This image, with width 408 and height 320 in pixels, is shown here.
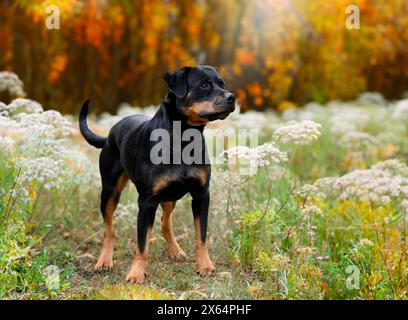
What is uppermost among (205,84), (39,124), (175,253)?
(205,84)

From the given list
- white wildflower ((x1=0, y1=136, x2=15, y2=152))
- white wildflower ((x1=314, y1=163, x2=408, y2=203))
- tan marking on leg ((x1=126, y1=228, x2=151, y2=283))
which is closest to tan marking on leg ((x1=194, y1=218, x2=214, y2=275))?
tan marking on leg ((x1=126, y1=228, x2=151, y2=283))

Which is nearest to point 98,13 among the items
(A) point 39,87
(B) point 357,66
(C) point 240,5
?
(A) point 39,87

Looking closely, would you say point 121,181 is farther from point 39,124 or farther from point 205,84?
point 205,84

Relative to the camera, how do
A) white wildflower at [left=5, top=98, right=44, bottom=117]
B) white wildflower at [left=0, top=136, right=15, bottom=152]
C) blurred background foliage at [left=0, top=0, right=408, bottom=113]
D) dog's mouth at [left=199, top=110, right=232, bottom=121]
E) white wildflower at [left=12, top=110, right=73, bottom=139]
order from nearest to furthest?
dog's mouth at [left=199, top=110, right=232, bottom=121]
white wildflower at [left=12, top=110, right=73, bottom=139]
white wildflower at [left=0, top=136, right=15, bottom=152]
white wildflower at [left=5, top=98, right=44, bottom=117]
blurred background foliage at [left=0, top=0, right=408, bottom=113]

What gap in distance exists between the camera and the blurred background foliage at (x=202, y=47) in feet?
53.4

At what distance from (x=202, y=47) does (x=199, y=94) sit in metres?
14.1

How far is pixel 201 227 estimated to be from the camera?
5180 millimetres

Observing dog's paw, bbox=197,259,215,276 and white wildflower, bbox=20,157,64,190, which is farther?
white wildflower, bbox=20,157,64,190

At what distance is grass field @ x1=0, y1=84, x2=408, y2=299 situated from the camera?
16.2ft

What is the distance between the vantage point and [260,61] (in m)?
19.5

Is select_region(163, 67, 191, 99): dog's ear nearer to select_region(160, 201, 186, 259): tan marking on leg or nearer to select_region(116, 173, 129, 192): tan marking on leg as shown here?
select_region(116, 173, 129, 192): tan marking on leg

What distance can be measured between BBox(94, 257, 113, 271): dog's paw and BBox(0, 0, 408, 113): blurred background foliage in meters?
10.6

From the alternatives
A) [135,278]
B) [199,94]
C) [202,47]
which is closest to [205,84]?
[199,94]

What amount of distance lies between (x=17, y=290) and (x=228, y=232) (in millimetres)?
2070
